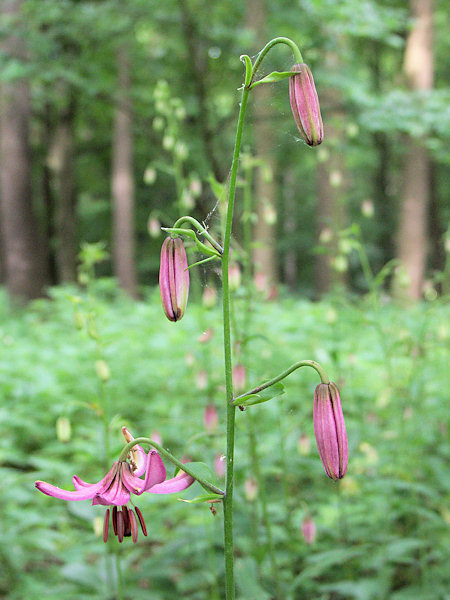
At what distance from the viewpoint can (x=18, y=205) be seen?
990cm

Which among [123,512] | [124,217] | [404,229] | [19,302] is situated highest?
[124,217]

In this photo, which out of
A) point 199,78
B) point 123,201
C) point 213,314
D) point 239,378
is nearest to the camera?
point 239,378

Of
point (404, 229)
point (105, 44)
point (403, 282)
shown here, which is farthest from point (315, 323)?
point (105, 44)

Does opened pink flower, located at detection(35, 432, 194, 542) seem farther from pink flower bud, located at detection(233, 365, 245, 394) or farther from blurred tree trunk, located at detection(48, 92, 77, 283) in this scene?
blurred tree trunk, located at detection(48, 92, 77, 283)

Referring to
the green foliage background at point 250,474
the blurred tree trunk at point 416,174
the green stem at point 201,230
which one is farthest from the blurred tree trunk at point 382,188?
the green stem at point 201,230

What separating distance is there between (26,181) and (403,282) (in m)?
8.79

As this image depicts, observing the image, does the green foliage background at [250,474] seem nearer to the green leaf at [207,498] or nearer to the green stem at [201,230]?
the green leaf at [207,498]

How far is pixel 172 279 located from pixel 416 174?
9843 mm

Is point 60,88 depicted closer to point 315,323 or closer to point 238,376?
point 315,323

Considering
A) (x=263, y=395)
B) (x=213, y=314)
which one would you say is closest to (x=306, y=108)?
(x=263, y=395)

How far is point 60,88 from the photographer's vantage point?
1029 cm

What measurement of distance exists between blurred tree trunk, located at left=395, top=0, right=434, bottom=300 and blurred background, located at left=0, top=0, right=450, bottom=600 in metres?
0.04

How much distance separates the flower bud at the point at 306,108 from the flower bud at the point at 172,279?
10.8 inches

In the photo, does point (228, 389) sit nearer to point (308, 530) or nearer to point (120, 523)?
point (120, 523)
